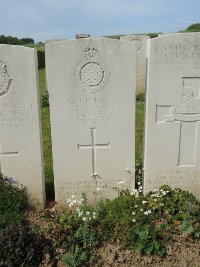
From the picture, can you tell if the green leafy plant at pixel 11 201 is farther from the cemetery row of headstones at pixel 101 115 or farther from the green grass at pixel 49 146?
the green grass at pixel 49 146

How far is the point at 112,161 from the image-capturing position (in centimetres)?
453

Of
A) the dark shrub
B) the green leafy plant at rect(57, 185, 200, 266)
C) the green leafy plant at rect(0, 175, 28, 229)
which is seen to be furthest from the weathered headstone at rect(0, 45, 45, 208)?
the dark shrub

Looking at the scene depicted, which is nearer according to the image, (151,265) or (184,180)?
(151,265)

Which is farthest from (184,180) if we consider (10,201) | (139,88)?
(139,88)

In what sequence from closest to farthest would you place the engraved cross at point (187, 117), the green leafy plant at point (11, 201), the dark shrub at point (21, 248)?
the dark shrub at point (21, 248)
the green leafy plant at point (11, 201)
the engraved cross at point (187, 117)

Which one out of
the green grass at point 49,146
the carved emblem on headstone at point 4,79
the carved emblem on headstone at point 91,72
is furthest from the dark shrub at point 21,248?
the carved emblem on headstone at point 91,72

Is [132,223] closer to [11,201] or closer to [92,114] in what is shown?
[92,114]

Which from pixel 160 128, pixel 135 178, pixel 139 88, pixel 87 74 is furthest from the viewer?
pixel 139 88

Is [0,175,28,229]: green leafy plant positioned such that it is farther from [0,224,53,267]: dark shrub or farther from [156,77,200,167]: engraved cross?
[156,77,200,167]: engraved cross

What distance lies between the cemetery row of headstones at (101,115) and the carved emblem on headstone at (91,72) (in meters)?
0.01

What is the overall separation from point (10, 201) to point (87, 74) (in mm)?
1843

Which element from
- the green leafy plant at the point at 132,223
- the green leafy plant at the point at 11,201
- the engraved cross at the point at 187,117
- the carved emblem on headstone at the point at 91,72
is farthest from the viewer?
the engraved cross at the point at 187,117

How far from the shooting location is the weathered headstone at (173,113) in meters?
4.10

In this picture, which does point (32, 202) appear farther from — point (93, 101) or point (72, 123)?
point (93, 101)
